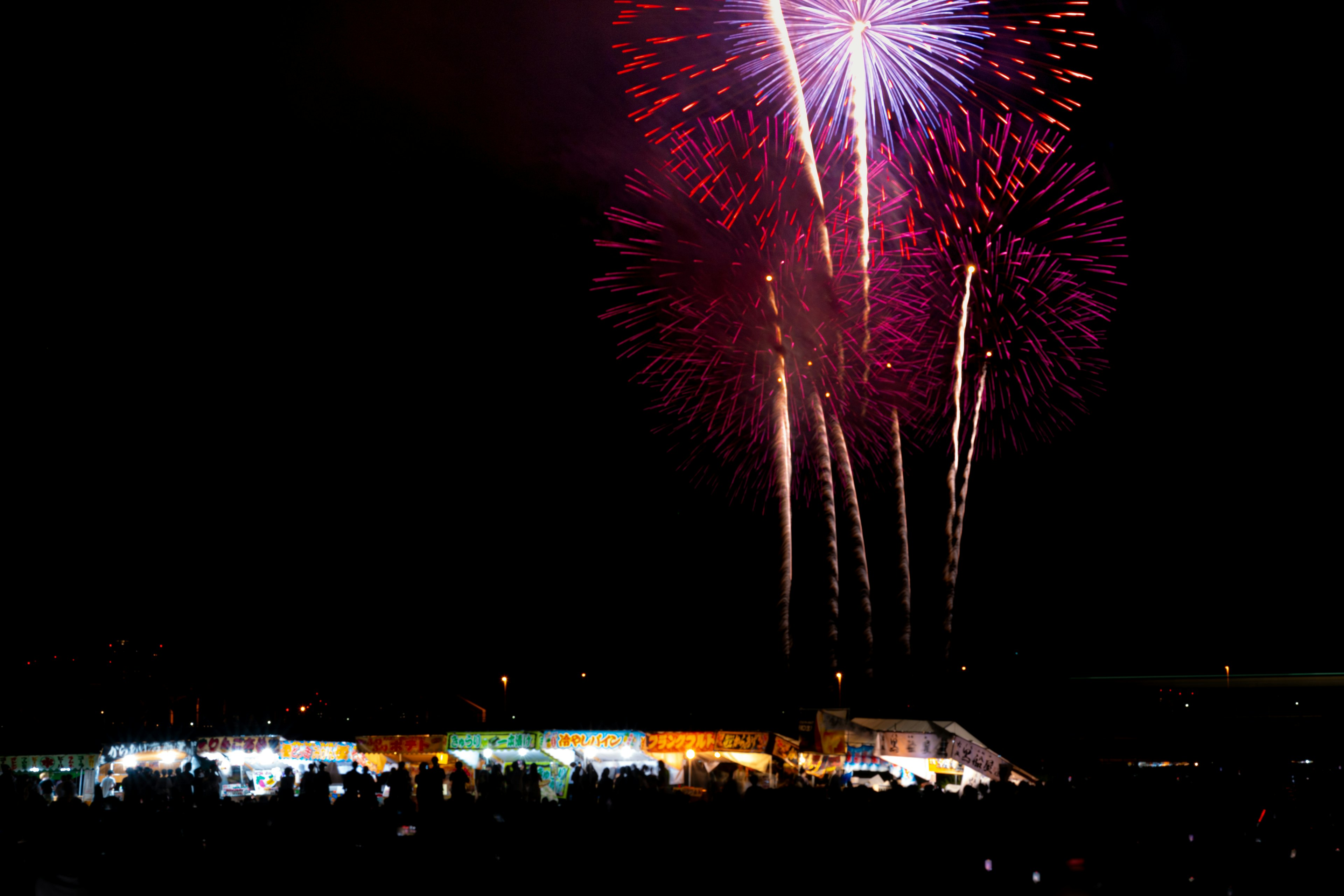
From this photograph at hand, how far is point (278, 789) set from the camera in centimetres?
1508

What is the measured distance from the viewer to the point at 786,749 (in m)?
20.1

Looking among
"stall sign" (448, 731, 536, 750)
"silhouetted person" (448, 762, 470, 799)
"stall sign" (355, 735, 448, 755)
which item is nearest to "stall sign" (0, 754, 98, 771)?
"stall sign" (355, 735, 448, 755)

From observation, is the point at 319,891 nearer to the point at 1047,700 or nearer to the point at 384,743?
the point at 384,743

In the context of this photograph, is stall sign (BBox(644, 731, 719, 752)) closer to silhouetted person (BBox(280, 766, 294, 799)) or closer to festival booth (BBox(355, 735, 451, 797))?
festival booth (BBox(355, 735, 451, 797))

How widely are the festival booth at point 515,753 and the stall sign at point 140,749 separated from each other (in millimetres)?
7657

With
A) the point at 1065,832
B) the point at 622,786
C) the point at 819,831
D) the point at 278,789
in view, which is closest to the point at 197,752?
the point at 278,789

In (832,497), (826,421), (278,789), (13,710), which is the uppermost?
(826,421)

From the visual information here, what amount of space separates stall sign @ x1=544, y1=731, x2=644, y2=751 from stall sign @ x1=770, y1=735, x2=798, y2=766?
10.4 ft

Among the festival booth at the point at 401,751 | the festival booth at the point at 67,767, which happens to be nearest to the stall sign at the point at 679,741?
the festival booth at the point at 401,751

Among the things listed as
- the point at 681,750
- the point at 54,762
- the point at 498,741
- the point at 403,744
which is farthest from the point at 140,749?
the point at 681,750

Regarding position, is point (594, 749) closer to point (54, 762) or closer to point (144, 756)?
point (144, 756)

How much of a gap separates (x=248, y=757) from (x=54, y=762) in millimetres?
4248

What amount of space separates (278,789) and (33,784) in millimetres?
9575

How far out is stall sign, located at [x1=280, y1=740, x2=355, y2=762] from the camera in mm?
25031
